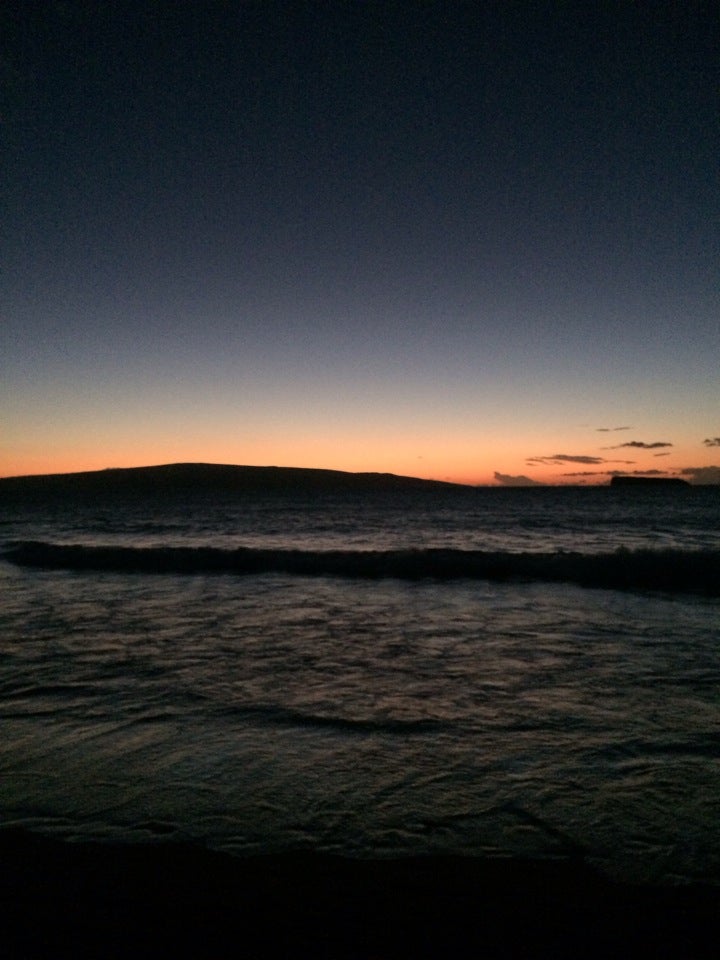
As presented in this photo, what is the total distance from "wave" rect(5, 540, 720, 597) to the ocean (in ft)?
8.66

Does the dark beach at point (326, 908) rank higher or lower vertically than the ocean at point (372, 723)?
higher

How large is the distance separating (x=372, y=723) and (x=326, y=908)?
240 centimetres

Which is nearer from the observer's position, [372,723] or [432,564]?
[372,723]

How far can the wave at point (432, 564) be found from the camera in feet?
50.0

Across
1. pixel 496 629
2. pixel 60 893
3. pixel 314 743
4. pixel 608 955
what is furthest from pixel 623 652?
pixel 60 893

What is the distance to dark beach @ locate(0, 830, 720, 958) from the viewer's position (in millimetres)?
2451

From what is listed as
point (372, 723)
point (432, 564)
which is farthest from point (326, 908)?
point (432, 564)

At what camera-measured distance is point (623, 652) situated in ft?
24.7

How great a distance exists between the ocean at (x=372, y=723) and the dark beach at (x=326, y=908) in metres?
0.16

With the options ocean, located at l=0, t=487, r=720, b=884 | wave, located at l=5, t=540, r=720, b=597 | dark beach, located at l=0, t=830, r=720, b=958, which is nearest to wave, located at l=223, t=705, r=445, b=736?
ocean, located at l=0, t=487, r=720, b=884

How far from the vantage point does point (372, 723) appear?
16.6 ft

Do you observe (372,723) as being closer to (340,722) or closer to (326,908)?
(340,722)

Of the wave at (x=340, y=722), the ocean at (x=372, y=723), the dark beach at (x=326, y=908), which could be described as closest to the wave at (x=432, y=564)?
the ocean at (x=372, y=723)

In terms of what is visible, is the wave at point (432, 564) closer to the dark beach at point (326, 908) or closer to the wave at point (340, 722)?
the wave at point (340, 722)
